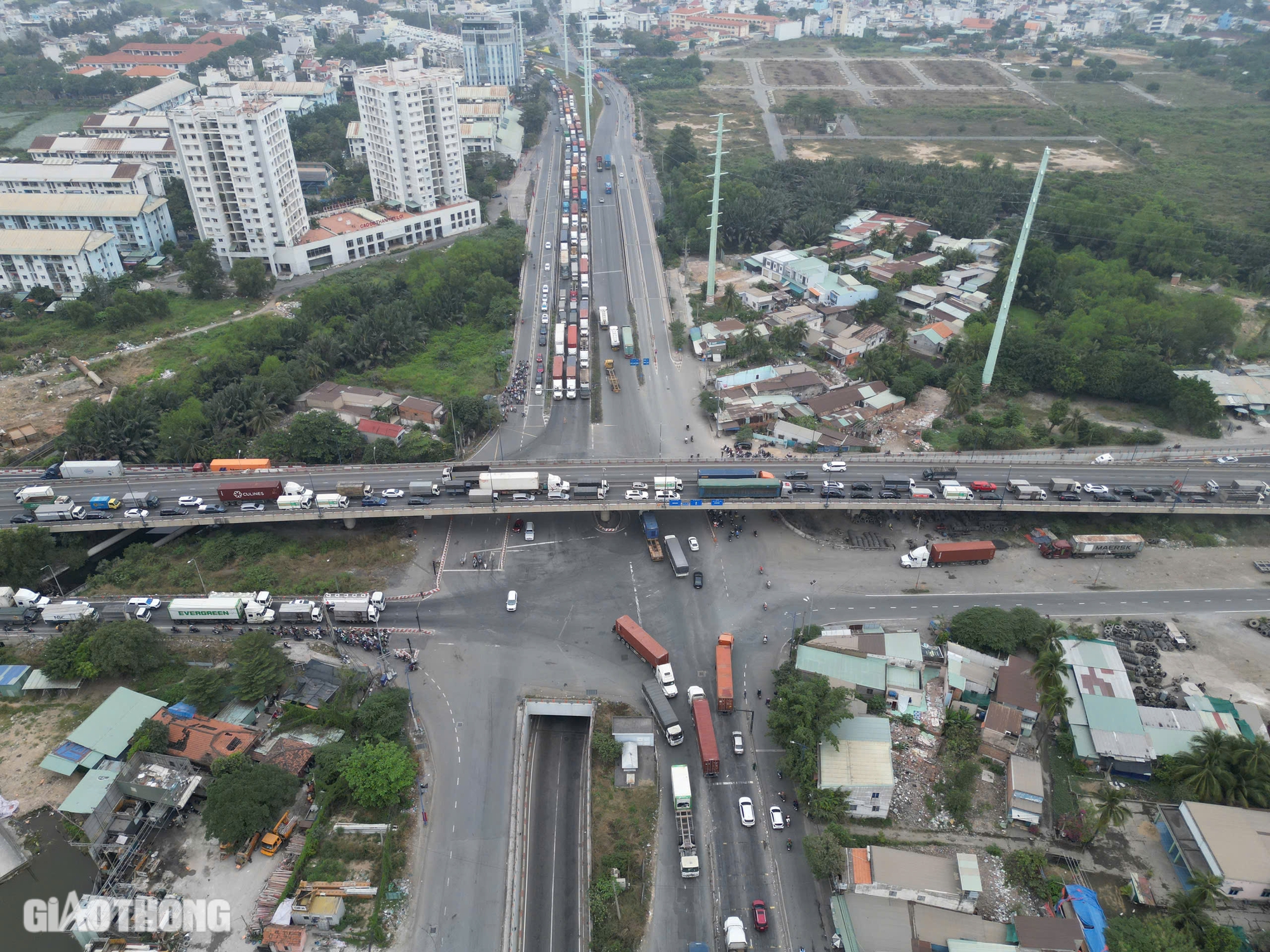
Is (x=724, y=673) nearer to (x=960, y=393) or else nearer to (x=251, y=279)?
(x=960, y=393)

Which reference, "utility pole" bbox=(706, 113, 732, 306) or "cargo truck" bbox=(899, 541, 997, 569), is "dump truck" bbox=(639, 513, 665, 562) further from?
"utility pole" bbox=(706, 113, 732, 306)

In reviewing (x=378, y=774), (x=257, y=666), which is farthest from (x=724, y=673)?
(x=257, y=666)

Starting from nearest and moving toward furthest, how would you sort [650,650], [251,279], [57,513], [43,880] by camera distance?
[43,880] < [650,650] < [57,513] < [251,279]

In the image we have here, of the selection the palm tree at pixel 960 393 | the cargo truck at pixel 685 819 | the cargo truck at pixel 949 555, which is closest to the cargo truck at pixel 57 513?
the cargo truck at pixel 685 819

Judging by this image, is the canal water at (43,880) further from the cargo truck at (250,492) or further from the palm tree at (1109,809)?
the palm tree at (1109,809)

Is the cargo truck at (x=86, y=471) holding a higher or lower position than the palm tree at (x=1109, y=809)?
higher

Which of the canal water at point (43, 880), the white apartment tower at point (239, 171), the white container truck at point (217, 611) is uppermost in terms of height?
the white apartment tower at point (239, 171)

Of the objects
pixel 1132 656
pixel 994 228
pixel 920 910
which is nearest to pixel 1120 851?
pixel 920 910
